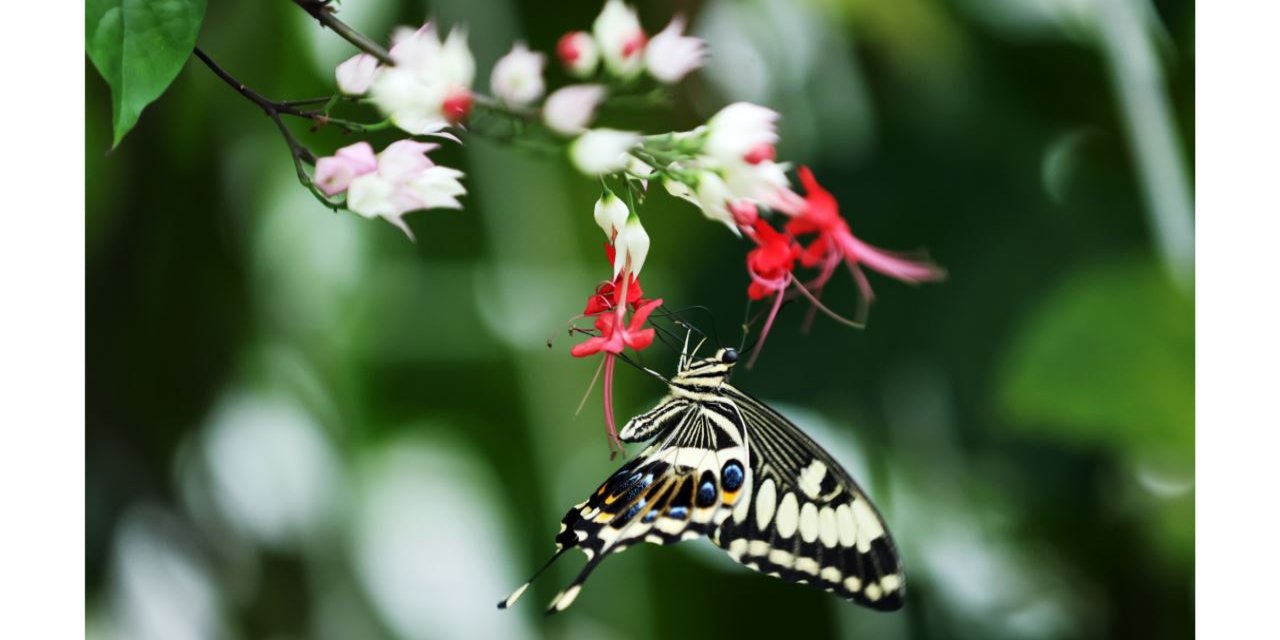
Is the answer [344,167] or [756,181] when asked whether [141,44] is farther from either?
[756,181]

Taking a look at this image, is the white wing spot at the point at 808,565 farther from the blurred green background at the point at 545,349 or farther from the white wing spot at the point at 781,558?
the blurred green background at the point at 545,349

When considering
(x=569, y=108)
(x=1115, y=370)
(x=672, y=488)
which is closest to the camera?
(x=569, y=108)

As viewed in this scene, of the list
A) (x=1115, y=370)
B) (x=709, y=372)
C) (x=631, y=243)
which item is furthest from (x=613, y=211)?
(x=1115, y=370)

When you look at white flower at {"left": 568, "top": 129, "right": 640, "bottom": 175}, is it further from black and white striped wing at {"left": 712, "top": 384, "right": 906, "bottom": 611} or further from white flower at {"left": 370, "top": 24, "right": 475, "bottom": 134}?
black and white striped wing at {"left": 712, "top": 384, "right": 906, "bottom": 611}

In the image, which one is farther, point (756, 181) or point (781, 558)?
point (781, 558)

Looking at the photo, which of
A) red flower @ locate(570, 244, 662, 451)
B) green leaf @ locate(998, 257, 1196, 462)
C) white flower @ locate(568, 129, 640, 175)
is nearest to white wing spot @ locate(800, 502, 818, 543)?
red flower @ locate(570, 244, 662, 451)

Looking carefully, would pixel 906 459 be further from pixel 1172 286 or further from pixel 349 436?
pixel 349 436

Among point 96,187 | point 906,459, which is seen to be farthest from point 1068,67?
point 96,187
